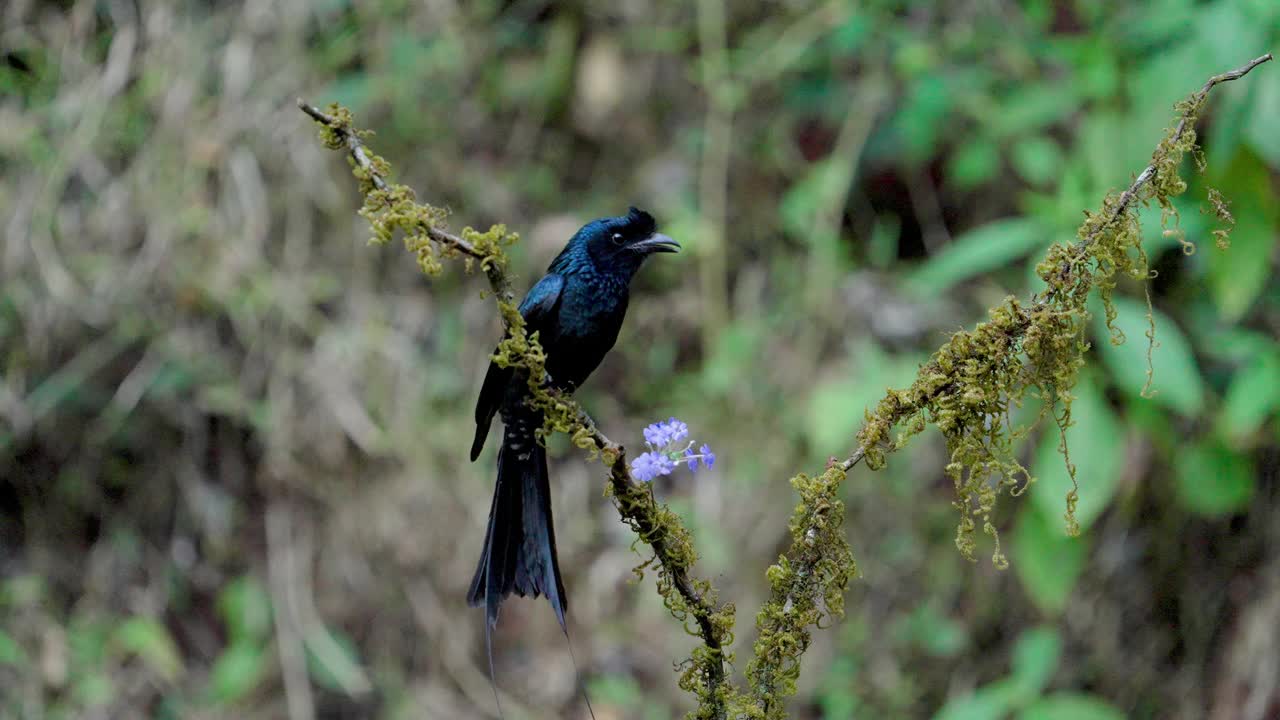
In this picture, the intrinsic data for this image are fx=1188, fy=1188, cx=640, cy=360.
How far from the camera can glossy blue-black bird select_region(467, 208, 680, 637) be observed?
2.34m

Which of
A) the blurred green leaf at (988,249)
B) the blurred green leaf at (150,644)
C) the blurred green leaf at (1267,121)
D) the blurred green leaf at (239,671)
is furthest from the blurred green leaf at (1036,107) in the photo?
the blurred green leaf at (150,644)

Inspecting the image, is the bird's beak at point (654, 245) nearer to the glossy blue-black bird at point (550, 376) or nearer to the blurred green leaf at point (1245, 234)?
the glossy blue-black bird at point (550, 376)

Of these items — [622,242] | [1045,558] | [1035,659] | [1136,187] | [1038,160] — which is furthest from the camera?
[1038,160]

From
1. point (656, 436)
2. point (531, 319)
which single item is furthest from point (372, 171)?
point (531, 319)

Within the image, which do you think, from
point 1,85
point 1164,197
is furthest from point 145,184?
point 1164,197

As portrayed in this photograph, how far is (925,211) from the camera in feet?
15.7

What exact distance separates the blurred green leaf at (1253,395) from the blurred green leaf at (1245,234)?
6.9 inches

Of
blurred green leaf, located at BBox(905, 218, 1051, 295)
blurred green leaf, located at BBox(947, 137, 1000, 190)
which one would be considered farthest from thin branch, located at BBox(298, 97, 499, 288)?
blurred green leaf, located at BBox(947, 137, 1000, 190)

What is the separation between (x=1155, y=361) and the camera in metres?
3.26

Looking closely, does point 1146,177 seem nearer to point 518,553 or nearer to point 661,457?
point 661,457

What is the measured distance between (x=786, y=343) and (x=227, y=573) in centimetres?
235

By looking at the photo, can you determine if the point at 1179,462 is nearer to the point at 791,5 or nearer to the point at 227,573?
the point at 791,5

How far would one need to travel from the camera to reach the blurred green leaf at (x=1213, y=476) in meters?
3.68

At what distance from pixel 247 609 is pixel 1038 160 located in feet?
10.7
